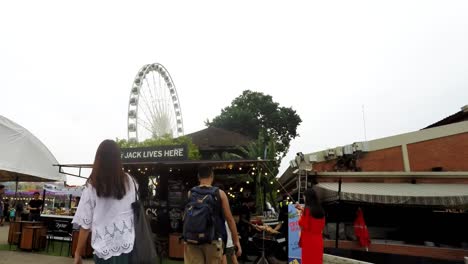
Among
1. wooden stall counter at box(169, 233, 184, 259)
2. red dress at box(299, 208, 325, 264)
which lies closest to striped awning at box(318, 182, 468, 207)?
red dress at box(299, 208, 325, 264)

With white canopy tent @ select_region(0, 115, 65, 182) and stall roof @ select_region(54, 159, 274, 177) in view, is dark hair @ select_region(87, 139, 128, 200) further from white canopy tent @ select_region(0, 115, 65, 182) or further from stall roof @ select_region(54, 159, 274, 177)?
stall roof @ select_region(54, 159, 274, 177)

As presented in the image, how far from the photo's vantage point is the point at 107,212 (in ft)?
8.64

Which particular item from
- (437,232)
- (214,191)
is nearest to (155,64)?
(437,232)

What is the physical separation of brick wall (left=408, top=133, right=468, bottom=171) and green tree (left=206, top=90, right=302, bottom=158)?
26011mm

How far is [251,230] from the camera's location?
8.81 meters

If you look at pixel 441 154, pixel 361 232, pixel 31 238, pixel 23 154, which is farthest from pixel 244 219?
pixel 31 238

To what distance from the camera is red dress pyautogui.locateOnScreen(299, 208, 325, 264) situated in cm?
495

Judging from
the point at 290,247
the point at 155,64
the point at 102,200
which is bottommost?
the point at 290,247

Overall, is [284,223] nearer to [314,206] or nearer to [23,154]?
[314,206]

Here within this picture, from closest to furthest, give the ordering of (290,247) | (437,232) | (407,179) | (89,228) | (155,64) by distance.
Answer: (89,228), (290,247), (407,179), (437,232), (155,64)

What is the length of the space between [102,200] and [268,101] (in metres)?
36.3

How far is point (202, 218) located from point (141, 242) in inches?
38.0

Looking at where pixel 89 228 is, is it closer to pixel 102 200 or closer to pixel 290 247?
pixel 102 200

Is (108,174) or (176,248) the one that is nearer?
(108,174)
